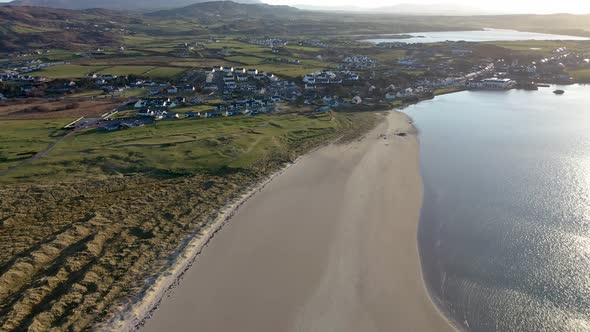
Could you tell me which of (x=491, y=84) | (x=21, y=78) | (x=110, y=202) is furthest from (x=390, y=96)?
(x=21, y=78)

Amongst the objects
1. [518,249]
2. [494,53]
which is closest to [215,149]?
[518,249]

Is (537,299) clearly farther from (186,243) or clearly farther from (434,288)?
(186,243)

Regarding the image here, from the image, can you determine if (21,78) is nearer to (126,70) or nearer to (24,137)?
(126,70)

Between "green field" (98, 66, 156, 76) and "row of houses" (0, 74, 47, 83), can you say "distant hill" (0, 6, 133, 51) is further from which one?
"row of houses" (0, 74, 47, 83)

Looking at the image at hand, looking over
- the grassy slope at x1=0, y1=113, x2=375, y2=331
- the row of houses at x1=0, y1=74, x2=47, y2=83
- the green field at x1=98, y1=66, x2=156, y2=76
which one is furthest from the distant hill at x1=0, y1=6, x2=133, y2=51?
the grassy slope at x1=0, y1=113, x2=375, y2=331

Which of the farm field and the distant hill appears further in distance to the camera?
the distant hill
